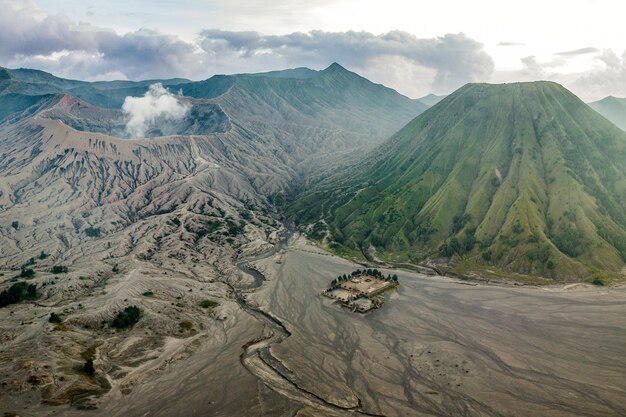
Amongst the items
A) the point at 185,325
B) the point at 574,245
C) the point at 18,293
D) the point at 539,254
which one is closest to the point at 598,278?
the point at 539,254

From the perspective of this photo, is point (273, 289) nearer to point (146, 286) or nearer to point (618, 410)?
point (146, 286)

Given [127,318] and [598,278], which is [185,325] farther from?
[598,278]

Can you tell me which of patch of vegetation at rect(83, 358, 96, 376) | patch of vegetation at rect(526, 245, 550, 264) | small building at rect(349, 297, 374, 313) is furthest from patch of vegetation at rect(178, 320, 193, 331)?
patch of vegetation at rect(526, 245, 550, 264)

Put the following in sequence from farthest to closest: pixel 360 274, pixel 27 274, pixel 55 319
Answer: pixel 360 274, pixel 27 274, pixel 55 319

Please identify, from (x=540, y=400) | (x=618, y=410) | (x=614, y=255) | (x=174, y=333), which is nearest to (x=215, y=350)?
(x=174, y=333)

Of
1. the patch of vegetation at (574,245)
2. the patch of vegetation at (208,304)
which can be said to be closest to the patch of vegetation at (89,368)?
the patch of vegetation at (208,304)

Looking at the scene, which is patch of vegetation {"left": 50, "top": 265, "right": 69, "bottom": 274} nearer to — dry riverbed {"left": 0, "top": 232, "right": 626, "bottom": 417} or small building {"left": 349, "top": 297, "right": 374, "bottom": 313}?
dry riverbed {"left": 0, "top": 232, "right": 626, "bottom": 417}

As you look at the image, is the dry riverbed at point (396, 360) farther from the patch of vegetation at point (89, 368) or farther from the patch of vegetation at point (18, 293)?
the patch of vegetation at point (18, 293)
